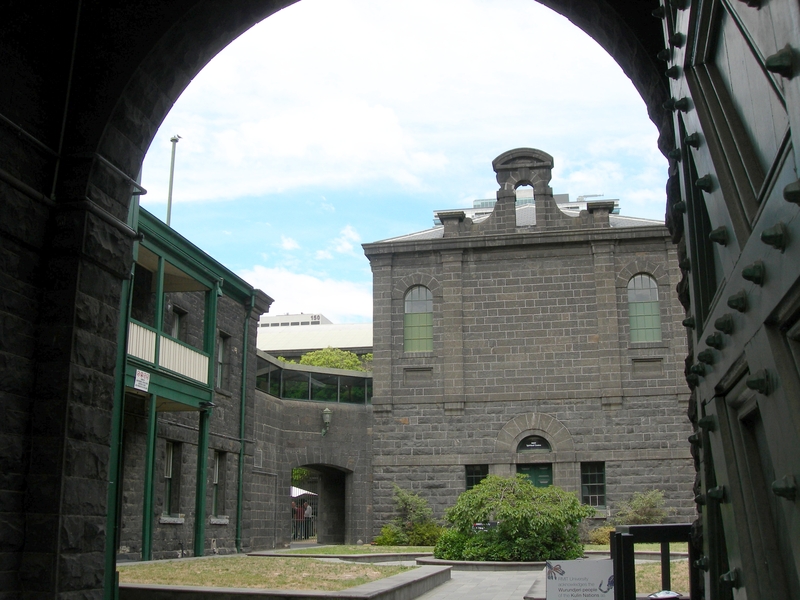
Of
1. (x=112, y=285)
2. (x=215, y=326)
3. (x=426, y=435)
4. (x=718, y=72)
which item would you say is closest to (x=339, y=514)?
Answer: (x=426, y=435)

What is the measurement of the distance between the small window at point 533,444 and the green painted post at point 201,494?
32.3 ft

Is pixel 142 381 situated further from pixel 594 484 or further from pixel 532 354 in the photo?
pixel 594 484

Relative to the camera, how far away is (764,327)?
213 centimetres

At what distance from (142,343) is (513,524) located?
8.02 metres

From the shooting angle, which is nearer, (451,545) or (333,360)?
(451,545)

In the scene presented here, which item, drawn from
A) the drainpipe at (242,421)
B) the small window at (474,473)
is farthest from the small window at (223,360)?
the small window at (474,473)

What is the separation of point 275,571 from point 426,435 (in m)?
13.6

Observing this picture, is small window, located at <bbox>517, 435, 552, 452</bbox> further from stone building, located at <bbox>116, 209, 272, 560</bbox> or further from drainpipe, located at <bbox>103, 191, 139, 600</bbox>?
drainpipe, located at <bbox>103, 191, 139, 600</bbox>

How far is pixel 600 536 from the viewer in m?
24.1

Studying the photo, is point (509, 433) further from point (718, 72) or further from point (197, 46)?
point (718, 72)

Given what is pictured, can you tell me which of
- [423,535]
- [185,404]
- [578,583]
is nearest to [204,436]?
[185,404]

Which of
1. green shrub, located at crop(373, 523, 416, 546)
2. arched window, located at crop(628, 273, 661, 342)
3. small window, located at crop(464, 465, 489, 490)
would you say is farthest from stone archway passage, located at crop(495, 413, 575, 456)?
green shrub, located at crop(373, 523, 416, 546)

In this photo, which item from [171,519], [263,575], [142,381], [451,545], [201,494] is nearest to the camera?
[263,575]

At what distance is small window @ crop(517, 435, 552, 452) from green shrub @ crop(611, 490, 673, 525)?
2756 mm
